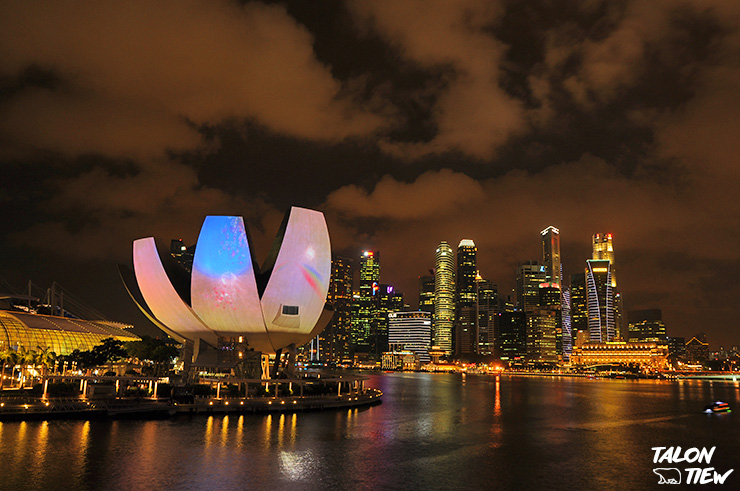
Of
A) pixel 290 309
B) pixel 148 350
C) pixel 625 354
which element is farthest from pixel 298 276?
pixel 625 354

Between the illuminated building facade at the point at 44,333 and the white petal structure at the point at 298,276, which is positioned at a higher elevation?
the white petal structure at the point at 298,276

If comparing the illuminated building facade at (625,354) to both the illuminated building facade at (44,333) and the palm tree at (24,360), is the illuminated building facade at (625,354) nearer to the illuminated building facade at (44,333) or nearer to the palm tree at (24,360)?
the illuminated building facade at (44,333)

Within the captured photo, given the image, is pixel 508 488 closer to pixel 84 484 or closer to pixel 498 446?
pixel 498 446

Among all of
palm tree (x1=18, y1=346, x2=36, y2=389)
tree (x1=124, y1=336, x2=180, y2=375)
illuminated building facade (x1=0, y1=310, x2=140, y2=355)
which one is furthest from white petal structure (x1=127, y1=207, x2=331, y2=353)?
illuminated building facade (x1=0, y1=310, x2=140, y2=355)

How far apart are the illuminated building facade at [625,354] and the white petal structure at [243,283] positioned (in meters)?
166

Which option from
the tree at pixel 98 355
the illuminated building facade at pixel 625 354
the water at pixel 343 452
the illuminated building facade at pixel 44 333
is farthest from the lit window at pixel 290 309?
the illuminated building facade at pixel 625 354

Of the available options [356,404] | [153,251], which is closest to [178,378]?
[153,251]

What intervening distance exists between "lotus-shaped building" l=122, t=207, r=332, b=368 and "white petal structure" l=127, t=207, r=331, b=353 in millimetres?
67

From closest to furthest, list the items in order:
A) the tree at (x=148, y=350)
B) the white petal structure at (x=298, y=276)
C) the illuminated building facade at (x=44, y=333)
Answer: the white petal structure at (x=298, y=276), the tree at (x=148, y=350), the illuminated building facade at (x=44, y=333)

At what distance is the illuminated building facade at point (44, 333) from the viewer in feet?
158

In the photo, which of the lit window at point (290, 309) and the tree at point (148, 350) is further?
the tree at point (148, 350)

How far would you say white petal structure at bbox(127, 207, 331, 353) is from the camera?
36.3 metres

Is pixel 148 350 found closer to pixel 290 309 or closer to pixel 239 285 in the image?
pixel 239 285

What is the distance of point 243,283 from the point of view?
36.5 m
